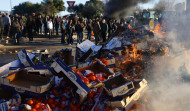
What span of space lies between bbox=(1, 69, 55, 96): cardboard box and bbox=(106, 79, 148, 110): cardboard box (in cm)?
135

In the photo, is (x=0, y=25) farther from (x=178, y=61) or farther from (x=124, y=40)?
(x=178, y=61)

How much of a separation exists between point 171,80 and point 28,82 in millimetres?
4202

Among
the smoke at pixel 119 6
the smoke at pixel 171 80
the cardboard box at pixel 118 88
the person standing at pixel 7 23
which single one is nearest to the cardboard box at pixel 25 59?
the cardboard box at pixel 118 88

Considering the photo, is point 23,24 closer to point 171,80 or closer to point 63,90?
point 63,90

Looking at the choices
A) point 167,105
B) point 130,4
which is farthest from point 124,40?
point 130,4

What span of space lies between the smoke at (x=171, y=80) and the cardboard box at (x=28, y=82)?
231cm

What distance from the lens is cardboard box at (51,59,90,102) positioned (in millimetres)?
4227

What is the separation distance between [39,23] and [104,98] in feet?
41.3

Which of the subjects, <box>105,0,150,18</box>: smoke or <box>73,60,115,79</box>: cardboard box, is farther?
<box>105,0,150,18</box>: smoke

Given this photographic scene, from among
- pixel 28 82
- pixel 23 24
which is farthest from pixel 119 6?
pixel 28 82

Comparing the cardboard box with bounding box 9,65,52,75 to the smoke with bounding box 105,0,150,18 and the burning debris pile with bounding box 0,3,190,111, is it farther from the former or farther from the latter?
the smoke with bounding box 105,0,150,18

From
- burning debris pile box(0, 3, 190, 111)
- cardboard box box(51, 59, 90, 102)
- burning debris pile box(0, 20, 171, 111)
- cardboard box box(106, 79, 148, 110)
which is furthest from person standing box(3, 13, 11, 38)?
cardboard box box(106, 79, 148, 110)

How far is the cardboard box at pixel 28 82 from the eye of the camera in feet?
13.9

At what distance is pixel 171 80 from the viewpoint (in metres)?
6.40
